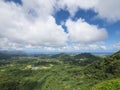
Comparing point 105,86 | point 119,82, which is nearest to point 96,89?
point 105,86

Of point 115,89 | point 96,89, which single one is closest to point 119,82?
point 115,89

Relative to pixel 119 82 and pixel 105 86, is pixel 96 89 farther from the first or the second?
pixel 119 82

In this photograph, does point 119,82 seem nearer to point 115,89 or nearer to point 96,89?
point 115,89
